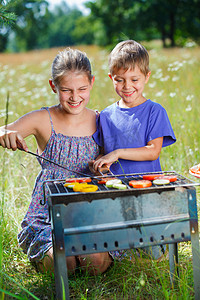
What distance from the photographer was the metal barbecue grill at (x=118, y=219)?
1956mm

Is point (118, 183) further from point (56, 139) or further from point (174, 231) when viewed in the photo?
point (56, 139)

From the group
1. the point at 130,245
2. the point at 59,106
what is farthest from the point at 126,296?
the point at 59,106

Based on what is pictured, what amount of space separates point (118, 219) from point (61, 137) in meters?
1.08

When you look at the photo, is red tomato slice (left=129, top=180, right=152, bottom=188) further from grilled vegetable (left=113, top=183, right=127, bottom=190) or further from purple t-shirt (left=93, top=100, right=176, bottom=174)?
purple t-shirt (left=93, top=100, right=176, bottom=174)

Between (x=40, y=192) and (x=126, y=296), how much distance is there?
3.10 feet

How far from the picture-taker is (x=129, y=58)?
9.14 ft

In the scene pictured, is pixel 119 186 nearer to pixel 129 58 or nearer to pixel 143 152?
pixel 143 152

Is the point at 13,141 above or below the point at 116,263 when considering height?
above

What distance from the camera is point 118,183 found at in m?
2.11

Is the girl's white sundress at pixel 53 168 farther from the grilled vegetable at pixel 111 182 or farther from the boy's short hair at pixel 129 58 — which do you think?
the grilled vegetable at pixel 111 182

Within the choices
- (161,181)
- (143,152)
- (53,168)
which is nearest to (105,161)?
(143,152)

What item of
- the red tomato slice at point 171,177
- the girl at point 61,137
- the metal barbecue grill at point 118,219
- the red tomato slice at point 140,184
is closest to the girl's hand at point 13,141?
the girl at point 61,137

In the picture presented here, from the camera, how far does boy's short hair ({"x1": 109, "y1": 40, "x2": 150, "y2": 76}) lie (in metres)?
2.79

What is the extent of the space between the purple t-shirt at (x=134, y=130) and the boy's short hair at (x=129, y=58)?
293mm
